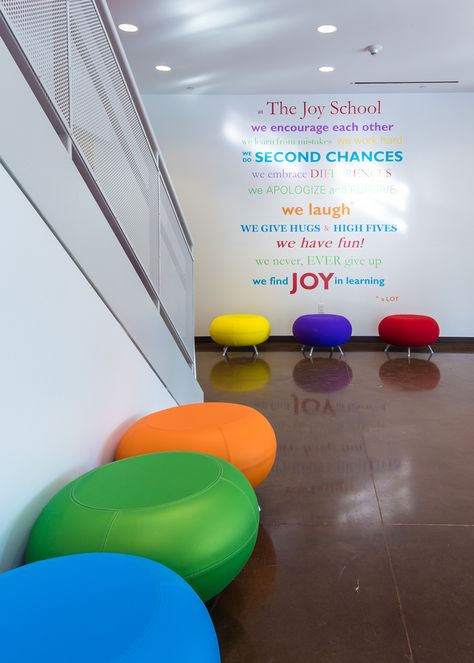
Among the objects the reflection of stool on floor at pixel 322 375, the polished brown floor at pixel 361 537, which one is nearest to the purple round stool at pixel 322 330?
the reflection of stool on floor at pixel 322 375

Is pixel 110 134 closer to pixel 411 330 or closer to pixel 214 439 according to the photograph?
pixel 214 439

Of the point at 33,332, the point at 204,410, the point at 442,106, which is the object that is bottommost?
the point at 204,410

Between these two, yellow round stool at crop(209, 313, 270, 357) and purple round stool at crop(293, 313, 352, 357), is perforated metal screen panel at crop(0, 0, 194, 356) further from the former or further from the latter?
purple round stool at crop(293, 313, 352, 357)

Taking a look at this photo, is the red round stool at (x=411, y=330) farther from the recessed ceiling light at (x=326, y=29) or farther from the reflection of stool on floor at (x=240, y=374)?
the recessed ceiling light at (x=326, y=29)

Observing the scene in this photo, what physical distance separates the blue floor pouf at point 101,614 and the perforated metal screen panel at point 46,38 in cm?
162

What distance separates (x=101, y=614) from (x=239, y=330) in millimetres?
5599

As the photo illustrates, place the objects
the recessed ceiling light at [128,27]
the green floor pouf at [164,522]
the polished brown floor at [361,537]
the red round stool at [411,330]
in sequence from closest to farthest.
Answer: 1. the green floor pouf at [164,522]
2. the polished brown floor at [361,537]
3. the recessed ceiling light at [128,27]
4. the red round stool at [411,330]

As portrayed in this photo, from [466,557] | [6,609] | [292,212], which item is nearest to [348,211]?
[292,212]

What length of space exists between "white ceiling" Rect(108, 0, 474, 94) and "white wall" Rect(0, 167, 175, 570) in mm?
3363

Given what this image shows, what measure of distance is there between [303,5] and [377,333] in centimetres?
437

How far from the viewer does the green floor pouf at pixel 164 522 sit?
173 centimetres

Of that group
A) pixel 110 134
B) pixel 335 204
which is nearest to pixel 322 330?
pixel 335 204

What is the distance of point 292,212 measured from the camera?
24.5 ft

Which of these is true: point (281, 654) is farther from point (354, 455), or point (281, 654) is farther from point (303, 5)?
point (303, 5)
